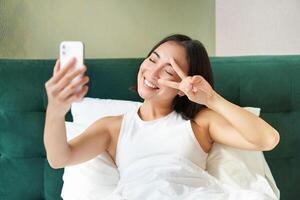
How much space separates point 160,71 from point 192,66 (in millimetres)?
128

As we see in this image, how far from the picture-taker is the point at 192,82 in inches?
49.2

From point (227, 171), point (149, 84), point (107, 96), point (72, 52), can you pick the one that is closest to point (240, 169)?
point (227, 171)

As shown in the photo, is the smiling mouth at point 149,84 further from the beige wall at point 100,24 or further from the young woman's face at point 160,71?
the beige wall at point 100,24

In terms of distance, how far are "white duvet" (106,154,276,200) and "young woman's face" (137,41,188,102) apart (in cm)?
21

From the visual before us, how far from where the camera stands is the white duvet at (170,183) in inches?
51.1

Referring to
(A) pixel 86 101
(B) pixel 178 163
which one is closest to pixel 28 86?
(A) pixel 86 101

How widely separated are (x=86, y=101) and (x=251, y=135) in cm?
67

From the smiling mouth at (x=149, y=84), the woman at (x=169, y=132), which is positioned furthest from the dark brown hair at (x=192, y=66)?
the smiling mouth at (x=149, y=84)

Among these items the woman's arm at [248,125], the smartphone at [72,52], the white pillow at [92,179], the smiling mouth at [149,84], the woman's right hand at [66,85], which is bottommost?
the white pillow at [92,179]

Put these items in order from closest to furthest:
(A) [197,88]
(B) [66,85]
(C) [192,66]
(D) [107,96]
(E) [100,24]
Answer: (B) [66,85]
(A) [197,88]
(C) [192,66]
(D) [107,96]
(E) [100,24]

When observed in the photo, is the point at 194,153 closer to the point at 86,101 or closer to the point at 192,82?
the point at 192,82

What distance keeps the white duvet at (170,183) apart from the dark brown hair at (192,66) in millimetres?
201

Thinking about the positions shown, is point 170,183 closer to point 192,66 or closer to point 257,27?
point 192,66

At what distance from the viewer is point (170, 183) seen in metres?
1.33
